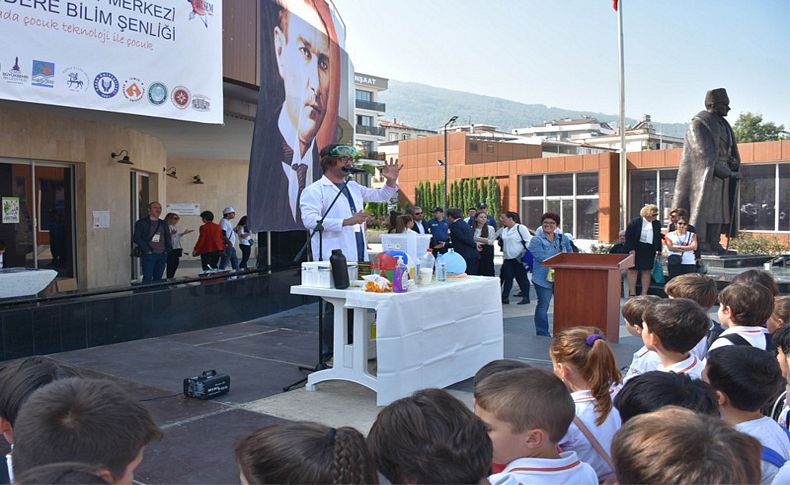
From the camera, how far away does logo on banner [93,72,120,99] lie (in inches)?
284

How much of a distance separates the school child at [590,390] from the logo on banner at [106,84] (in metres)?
6.03

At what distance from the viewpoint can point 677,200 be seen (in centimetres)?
1291

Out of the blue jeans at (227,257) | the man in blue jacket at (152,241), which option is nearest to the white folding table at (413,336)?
the man in blue jacket at (152,241)

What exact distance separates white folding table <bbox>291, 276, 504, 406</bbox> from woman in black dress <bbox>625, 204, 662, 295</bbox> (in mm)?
5387

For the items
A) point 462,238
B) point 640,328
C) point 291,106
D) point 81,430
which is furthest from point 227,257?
point 81,430

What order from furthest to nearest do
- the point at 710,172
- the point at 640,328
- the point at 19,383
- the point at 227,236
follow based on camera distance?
1. the point at 227,236
2. the point at 710,172
3. the point at 640,328
4. the point at 19,383

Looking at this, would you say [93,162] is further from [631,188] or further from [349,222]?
[631,188]

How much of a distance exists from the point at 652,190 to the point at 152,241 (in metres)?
23.3

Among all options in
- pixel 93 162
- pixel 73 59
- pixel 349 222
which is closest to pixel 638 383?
pixel 349 222

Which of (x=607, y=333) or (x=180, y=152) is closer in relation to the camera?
(x=607, y=333)

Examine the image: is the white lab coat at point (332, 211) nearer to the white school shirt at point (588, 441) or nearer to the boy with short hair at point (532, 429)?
the white school shirt at point (588, 441)

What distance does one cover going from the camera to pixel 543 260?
8.28 metres

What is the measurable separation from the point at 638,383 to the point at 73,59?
260 inches

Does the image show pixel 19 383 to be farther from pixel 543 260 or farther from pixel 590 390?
pixel 543 260
